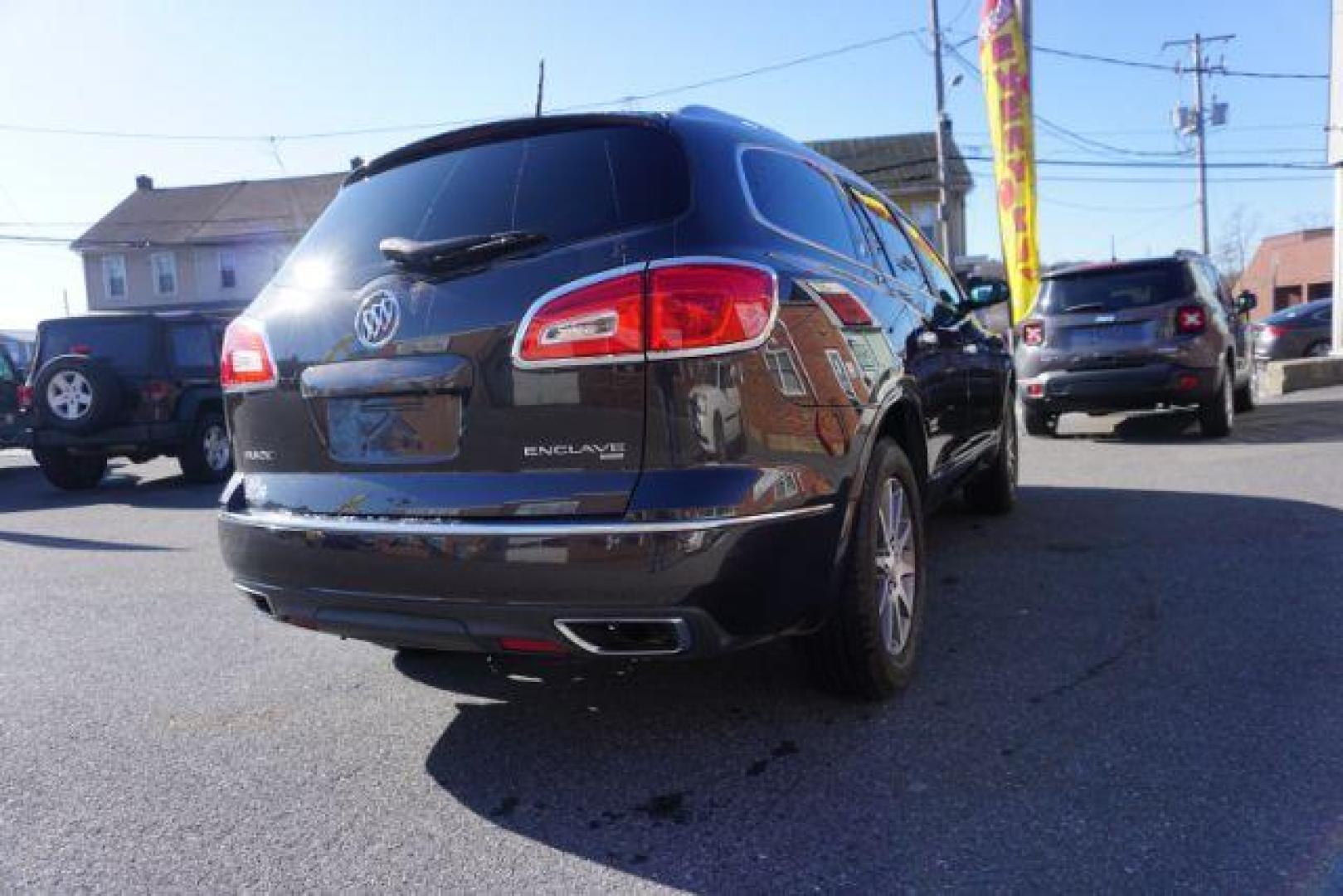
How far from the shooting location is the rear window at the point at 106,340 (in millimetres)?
10148

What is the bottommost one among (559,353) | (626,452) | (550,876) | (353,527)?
(550,876)

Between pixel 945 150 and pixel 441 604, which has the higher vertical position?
pixel 945 150

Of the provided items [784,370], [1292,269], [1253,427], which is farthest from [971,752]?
[1292,269]

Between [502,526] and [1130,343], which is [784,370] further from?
[1130,343]

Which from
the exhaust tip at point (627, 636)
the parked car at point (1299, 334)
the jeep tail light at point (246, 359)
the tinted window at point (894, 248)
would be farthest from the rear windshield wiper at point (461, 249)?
the parked car at point (1299, 334)

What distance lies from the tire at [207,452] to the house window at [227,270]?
27.5 metres

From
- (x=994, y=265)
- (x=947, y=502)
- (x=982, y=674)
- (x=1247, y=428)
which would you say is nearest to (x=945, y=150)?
(x=994, y=265)

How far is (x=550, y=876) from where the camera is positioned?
224 cm

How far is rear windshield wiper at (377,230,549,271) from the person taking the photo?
8.27 ft

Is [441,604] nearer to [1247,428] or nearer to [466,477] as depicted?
[466,477]

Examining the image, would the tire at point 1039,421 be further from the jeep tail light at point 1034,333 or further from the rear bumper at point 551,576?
the rear bumper at point 551,576

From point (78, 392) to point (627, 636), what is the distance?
9.26 m

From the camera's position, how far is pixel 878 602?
298 cm

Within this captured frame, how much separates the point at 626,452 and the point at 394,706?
1.55 metres
